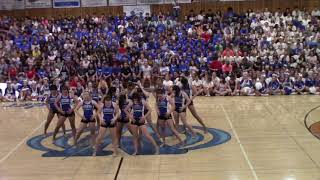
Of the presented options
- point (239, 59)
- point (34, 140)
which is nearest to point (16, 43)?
point (239, 59)

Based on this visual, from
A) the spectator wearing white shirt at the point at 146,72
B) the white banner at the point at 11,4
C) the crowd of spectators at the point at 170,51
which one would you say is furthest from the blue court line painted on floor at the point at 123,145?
the white banner at the point at 11,4

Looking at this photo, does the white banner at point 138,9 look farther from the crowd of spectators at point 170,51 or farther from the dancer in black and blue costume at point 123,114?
the dancer in black and blue costume at point 123,114

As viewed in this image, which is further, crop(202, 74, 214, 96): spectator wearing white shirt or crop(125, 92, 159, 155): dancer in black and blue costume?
crop(202, 74, 214, 96): spectator wearing white shirt

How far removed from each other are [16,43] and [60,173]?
18407 millimetres

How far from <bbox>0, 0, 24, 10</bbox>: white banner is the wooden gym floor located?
17147 mm

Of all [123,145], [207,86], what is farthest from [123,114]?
[207,86]

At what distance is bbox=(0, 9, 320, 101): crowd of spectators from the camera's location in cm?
2300

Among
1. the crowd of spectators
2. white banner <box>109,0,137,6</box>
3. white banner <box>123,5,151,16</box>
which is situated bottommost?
the crowd of spectators

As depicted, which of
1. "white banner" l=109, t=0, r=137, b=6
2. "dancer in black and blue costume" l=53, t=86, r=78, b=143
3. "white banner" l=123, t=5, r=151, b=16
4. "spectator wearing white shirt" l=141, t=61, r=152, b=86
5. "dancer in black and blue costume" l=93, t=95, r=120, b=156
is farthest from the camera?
"white banner" l=109, t=0, r=137, b=6

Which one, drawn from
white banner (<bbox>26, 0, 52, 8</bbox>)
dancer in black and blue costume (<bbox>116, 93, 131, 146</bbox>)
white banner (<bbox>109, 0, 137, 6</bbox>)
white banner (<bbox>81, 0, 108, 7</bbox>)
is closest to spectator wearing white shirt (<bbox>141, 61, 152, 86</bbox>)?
white banner (<bbox>109, 0, 137, 6</bbox>)

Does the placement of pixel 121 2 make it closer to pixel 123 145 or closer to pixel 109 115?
pixel 123 145

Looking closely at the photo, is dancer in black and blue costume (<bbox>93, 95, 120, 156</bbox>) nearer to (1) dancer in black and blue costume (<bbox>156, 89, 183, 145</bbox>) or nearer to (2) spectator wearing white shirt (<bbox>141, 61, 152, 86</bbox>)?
(1) dancer in black and blue costume (<bbox>156, 89, 183, 145</bbox>)

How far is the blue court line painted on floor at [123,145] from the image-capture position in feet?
40.6

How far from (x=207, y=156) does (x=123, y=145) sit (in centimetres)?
251
